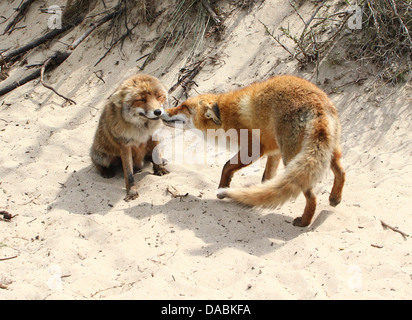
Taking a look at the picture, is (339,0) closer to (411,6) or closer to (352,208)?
(411,6)

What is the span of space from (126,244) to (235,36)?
16.4 ft

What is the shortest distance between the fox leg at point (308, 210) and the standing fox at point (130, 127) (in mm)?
2043

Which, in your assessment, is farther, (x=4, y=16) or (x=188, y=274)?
(x=4, y=16)

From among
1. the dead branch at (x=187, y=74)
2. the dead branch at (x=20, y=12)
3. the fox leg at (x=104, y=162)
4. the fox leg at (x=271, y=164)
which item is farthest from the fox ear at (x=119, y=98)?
the dead branch at (x=20, y=12)

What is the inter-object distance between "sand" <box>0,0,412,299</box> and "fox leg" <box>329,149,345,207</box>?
13cm

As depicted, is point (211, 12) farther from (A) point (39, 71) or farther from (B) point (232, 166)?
(B) point (232, 166)

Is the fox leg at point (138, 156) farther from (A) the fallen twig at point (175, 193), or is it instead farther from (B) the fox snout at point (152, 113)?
(A) the fallen twig at point (175, 193)

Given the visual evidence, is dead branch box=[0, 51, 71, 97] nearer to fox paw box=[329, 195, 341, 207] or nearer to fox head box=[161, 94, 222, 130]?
fox head box=[161, 94, 222, 130]

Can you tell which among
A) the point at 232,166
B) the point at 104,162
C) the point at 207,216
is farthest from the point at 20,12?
the point at 207,216

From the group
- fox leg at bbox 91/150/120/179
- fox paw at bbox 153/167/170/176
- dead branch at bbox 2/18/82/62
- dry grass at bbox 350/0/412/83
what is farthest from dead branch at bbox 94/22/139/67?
dry grass at bbox 350/0/412/83

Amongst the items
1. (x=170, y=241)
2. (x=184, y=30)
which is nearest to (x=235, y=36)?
(x=184, y=30)

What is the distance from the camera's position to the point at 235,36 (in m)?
7.77

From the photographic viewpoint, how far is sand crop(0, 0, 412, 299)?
3262 mm

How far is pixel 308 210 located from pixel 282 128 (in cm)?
86
